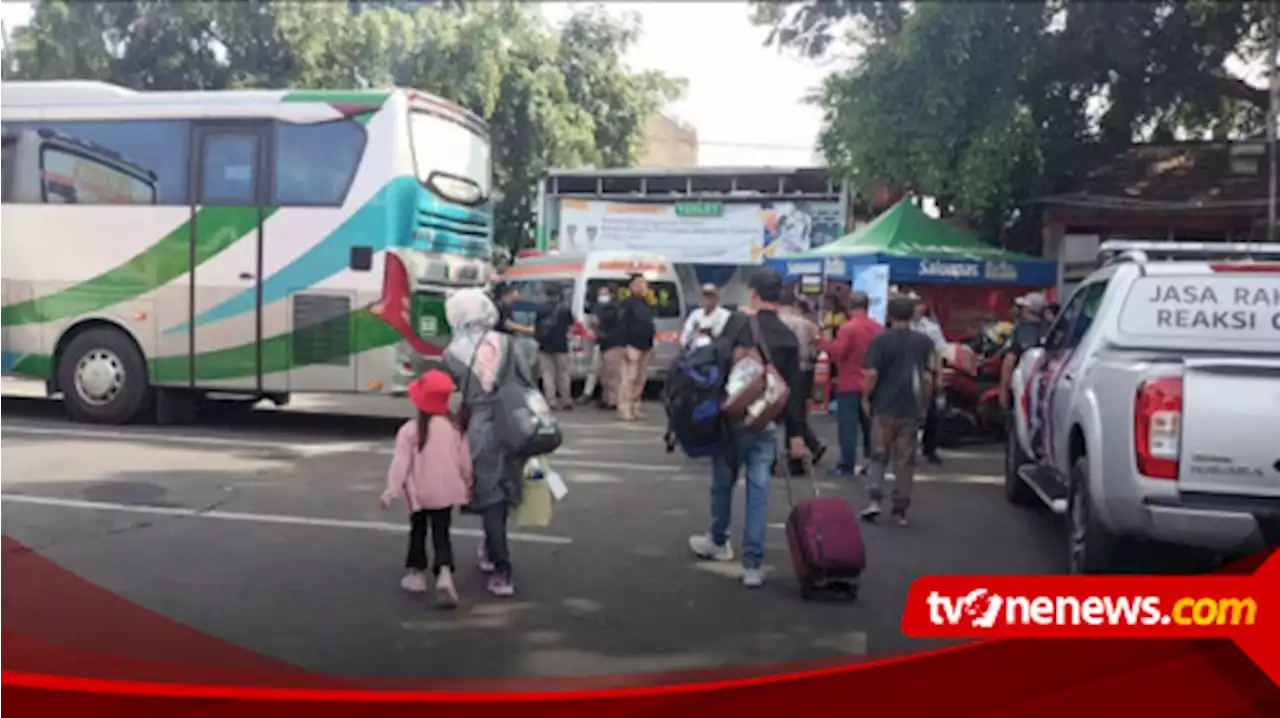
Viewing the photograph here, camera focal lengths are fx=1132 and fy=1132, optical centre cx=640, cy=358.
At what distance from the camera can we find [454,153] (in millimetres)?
3625

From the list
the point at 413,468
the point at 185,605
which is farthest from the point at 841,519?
the point at 185,605

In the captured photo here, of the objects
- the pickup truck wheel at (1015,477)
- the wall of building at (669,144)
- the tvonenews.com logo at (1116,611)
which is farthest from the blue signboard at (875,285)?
the tvonenews.com logo at (1116,611)

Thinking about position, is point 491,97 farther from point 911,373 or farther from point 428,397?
point 911,373

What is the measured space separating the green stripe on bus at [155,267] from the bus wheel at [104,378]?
0.16 meters

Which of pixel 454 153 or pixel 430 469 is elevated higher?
pixel 454 153

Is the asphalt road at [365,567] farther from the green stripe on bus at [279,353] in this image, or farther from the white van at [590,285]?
the white van at [590,285]

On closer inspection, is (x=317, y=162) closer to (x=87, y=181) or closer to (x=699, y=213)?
(x=87, y=181)

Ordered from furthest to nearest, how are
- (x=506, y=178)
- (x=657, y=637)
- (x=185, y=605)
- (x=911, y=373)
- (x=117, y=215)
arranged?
(x=911, y=373)
(x=117, y=215)
(x=506, y=178)
(x=657, y=637)
(x=185, y=605)

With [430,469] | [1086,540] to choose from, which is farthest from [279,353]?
[1086,540]

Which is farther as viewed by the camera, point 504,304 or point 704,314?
point 704,314

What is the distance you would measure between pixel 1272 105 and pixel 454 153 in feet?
8.79

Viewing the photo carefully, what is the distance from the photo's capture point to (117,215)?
374 centimetres

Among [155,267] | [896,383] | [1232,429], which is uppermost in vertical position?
[155,267]

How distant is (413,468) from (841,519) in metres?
1.47
